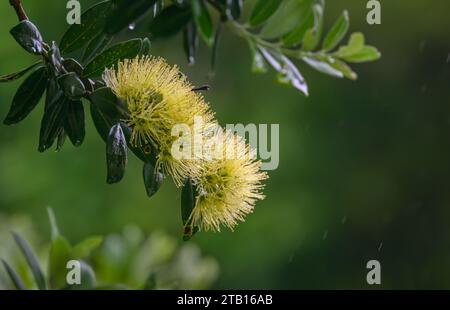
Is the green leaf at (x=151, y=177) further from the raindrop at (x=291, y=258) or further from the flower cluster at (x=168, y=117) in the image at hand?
the raindrop at (x=291, y=258)

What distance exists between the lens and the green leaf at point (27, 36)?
3.55 feet

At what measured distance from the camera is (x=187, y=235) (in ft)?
3.79

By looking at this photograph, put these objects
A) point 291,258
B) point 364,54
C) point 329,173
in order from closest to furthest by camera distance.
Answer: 1. point 364,54
2. point 291,258
3. point 329,173

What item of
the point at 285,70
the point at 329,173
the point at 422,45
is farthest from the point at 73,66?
the point at 422,45

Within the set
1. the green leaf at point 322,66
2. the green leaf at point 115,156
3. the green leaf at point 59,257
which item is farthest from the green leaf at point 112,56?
the green leaf at point 59,257

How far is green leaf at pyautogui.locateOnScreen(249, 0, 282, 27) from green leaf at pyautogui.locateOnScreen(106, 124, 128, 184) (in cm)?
30

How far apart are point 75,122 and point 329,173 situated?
3.67m

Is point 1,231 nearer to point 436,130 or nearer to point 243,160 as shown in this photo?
point 243,160

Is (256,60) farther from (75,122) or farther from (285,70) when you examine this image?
(75,122)

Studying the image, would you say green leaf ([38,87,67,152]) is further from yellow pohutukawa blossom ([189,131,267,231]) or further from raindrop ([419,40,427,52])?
raindrop ([419,40,427,52])

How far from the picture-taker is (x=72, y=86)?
1.05 meters
